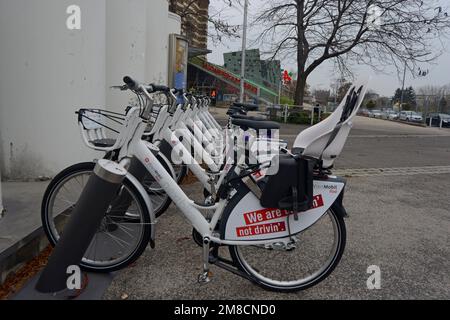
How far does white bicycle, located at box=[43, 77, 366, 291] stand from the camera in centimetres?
218

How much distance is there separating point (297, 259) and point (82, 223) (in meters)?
1.67

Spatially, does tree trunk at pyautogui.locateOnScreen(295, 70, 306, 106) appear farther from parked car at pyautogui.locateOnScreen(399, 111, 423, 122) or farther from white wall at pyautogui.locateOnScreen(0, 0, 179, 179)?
white wall at pyautogui.locateOnScreen(0, 0, 179, 179)

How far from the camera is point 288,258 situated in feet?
9.30

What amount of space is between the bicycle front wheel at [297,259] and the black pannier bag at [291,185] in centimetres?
29

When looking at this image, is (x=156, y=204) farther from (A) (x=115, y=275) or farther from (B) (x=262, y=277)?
(B) (x=262, y=277)

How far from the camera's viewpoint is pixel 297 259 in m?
2.83

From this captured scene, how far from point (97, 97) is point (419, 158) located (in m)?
7.69

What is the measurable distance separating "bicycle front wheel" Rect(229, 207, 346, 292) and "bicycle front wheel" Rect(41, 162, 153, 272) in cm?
69

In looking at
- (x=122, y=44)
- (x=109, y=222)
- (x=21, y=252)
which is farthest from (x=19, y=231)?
(x=122, y=44)

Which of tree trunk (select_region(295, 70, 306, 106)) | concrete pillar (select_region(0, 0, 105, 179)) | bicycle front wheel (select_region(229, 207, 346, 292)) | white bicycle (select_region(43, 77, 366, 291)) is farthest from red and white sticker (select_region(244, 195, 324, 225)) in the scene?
tree trunk (select_region(295, 70, 306, 106))

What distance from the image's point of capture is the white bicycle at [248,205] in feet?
7.14

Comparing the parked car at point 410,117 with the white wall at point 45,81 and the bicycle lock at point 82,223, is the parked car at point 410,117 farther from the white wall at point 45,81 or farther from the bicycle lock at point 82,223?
the bicycle lock at point 82,223

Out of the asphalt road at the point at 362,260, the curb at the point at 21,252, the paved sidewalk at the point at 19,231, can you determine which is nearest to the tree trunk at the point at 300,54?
the asphalt road at the point at 362,260
